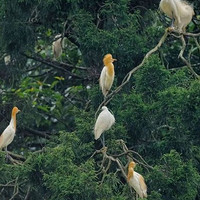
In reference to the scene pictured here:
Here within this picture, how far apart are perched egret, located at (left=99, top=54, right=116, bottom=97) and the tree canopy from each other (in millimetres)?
141

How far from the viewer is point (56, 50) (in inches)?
406

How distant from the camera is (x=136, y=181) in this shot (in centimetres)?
749

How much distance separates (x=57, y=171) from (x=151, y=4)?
3.01 m

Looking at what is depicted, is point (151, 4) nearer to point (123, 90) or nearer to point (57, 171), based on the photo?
point (123, 90)

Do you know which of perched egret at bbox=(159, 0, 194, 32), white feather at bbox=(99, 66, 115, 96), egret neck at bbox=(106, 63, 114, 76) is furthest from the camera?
perched egret at bbox=(159, 0, 194, 32)

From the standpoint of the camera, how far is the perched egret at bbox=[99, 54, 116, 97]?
28.1 ft

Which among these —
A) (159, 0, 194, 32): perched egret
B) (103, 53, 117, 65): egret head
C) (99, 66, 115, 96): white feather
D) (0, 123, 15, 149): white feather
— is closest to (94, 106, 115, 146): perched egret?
(99, 66, 115, 96): white feather

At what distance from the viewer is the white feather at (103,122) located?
26.3 ft

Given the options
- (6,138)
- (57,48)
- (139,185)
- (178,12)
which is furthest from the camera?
(57,48)

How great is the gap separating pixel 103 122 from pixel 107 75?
694mm

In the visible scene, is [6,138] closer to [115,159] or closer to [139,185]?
[115,159]

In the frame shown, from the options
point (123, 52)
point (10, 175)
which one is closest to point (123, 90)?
point (123, 52)

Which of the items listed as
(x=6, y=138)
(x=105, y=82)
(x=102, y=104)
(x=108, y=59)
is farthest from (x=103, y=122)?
(x=6, y=138)

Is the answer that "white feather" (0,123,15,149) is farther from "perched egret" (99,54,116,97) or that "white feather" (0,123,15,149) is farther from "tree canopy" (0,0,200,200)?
"perched egret" (99,54,116,97)
